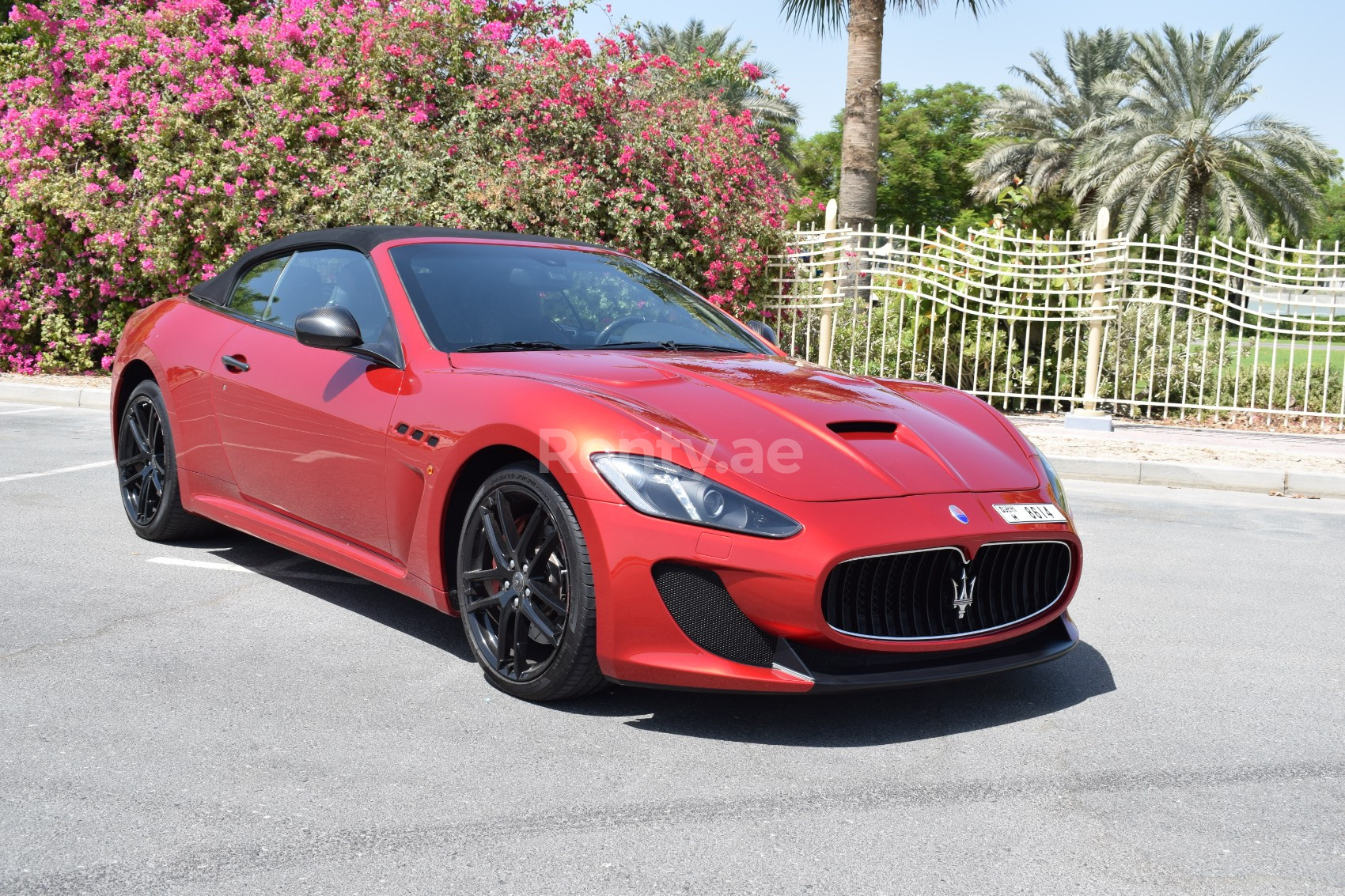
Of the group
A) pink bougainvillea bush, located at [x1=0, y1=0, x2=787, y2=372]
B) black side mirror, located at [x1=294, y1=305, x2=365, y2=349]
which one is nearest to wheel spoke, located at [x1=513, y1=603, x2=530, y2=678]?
black side mirror, located at [x1=294, y1=305, x2=365, y2=349]

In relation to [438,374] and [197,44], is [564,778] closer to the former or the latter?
[438,374]

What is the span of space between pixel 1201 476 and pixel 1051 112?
3782 centimetres

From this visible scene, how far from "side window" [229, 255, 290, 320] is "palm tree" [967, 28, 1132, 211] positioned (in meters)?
41.2

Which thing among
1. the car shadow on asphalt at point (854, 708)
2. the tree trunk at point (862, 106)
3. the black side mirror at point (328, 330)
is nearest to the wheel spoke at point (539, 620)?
the car shadow on asphalt at point (854, 708)

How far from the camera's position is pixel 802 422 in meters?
3.61

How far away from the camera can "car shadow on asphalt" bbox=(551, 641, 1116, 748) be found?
344cm

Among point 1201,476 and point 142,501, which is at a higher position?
point 142,501

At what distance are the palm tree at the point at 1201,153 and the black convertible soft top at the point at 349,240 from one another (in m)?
30.6

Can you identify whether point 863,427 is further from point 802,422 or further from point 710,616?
point 710,616

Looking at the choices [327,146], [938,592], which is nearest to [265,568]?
[938,592]

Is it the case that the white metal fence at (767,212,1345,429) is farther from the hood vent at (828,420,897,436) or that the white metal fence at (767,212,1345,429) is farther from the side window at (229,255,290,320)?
the hood vent at (828,420,897,436)

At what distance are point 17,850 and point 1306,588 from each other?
510cm

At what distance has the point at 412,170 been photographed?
43.3 ft

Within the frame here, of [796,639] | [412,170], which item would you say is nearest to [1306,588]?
[796,639]
